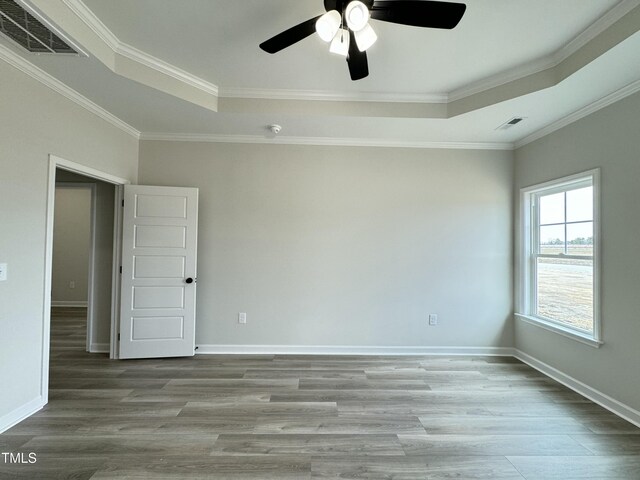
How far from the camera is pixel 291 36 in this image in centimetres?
172

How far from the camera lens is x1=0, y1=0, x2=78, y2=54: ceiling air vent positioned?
5.59ft

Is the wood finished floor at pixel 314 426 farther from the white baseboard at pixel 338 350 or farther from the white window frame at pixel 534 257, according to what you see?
the white window frame at pixel 534 257

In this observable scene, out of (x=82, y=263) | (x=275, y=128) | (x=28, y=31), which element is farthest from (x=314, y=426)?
(x=82, y=263)

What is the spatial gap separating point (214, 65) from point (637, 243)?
12.4ft

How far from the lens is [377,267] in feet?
12.1

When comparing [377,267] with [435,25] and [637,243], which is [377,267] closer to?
[637,243]

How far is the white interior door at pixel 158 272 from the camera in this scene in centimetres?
336

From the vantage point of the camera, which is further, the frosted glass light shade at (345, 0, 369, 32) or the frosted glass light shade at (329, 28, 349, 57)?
the frosted glass light shade at (329, 28, 349, 57)

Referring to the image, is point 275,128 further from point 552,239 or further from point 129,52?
point 552,239

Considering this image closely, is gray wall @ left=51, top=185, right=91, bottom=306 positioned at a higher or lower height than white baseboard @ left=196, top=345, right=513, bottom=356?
higher

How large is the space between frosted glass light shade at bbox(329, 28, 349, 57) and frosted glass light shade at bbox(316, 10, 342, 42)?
0.60ft

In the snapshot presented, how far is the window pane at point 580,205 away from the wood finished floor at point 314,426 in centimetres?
171

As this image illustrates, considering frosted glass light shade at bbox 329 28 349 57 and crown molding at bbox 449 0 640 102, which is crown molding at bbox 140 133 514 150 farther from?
frosted glass light shade at bbox 329 28 349 57

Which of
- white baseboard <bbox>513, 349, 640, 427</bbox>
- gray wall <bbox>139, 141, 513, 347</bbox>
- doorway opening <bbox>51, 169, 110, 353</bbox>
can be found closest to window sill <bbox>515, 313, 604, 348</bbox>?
gray wall <bbox>139, 141, 513, 347</bbox>
